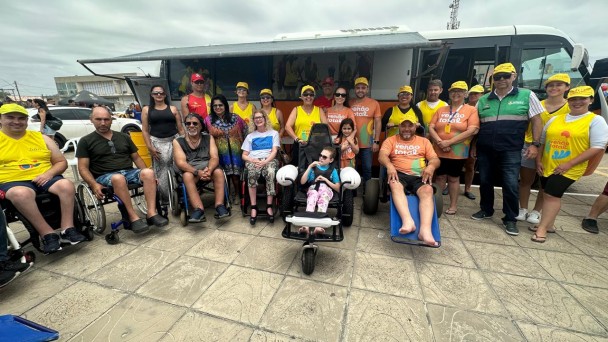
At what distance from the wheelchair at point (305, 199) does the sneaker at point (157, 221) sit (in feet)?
4.73

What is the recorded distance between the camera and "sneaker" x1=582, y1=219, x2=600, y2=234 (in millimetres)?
3047

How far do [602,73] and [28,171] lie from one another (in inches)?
343

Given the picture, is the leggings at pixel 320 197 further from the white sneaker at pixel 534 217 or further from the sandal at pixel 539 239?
the white sneaker at pixel 534 217

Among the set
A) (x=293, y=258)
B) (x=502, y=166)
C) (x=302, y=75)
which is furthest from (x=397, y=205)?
(x=302, y=75)

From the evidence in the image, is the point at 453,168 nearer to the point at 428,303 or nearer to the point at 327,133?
the point at 327,133

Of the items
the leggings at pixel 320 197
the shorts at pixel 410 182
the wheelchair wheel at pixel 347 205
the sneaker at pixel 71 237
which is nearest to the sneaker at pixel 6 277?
the sneaker at pixel 71 237

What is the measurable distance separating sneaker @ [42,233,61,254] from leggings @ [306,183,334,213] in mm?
2520

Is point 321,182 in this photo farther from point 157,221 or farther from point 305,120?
point 157,221

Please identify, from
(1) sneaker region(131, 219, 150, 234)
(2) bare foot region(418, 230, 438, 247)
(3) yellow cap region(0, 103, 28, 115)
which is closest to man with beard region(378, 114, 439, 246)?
(2) bare foot region(418, 230, 438, 247)

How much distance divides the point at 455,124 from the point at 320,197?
2.06m

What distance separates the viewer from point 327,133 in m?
3.42

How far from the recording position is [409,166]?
314 cm

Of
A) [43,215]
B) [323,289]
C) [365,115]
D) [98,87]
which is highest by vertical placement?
[98,87]

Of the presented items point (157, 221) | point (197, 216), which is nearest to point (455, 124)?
point (197, 216)
